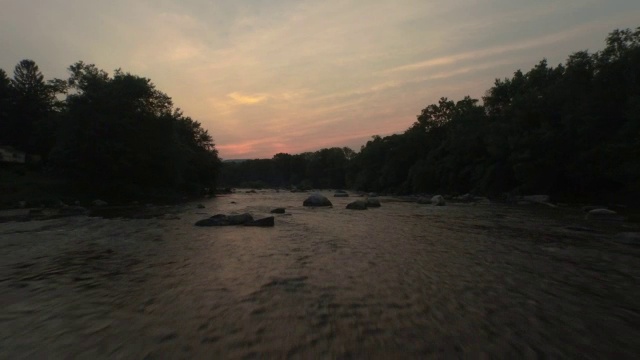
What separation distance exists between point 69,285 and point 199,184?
204 ft

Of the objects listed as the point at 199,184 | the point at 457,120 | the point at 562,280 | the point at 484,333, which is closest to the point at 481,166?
the point at 457,120

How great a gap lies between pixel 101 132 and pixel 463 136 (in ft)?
169

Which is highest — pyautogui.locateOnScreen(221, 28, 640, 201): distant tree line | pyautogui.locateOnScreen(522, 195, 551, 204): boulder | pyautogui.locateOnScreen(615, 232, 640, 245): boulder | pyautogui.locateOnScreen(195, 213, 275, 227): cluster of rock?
Answer: pyautogui.locateOnScreen(221, 28, 640, 201): distant tree line

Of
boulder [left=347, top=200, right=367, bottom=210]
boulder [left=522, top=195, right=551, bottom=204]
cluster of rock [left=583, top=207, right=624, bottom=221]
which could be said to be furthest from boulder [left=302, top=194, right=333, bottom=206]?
boulder [left=522, top=195, right=551, bottom=204]

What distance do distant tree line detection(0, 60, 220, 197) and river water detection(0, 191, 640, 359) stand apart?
103 ft

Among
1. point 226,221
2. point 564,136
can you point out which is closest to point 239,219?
point 226,221

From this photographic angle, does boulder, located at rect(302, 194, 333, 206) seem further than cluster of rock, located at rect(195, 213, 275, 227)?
Yes

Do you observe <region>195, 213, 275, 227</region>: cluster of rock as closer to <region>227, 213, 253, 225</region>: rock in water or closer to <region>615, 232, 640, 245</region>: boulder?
<region>227, 213, 253, 225</region>: rock in water

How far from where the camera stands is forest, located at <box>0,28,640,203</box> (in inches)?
1356

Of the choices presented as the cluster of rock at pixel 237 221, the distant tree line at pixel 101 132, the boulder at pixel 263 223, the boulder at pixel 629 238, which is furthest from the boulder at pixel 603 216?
the distant tree line at pixel 101 132

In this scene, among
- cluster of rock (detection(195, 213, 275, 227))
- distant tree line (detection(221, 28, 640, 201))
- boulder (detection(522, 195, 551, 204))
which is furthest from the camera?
boulder (detection(522, 195, 551, 204))

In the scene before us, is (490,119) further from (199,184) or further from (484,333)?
(484,333)

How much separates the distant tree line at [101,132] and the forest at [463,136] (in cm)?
13

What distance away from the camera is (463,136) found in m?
64.1
